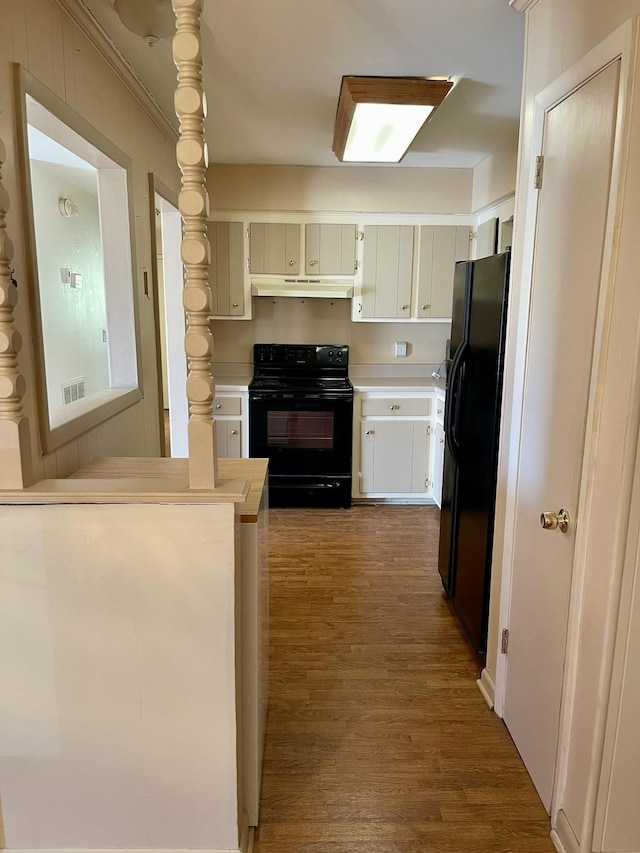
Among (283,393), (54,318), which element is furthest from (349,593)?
(54,318)

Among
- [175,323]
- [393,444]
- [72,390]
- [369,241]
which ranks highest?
[369,241]

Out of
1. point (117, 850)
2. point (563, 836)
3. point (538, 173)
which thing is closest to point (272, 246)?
point (538, 173)

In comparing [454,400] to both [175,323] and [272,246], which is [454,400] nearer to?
[175,323]

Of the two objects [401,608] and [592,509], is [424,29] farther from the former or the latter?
[401,608]

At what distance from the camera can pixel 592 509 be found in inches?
55.4

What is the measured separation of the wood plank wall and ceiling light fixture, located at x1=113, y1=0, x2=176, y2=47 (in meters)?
0.20

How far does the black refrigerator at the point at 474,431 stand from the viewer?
2.16 metres

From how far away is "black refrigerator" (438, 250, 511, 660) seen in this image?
2.16 m

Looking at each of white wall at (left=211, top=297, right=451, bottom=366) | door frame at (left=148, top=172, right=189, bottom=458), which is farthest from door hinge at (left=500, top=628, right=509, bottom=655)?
white wall at (left=211, top=297, right=451, bottom=366)

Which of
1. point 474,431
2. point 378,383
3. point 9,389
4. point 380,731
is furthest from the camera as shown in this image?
point 378,383

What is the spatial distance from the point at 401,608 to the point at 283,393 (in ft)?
6.01

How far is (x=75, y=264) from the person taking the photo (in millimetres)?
4012

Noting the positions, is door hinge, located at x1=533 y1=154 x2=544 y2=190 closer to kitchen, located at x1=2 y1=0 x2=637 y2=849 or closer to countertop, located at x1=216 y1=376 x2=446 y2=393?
kitchen, located at x1=2 y1=0 x2=637 y2=849

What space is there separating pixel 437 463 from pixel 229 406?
5.33ft
